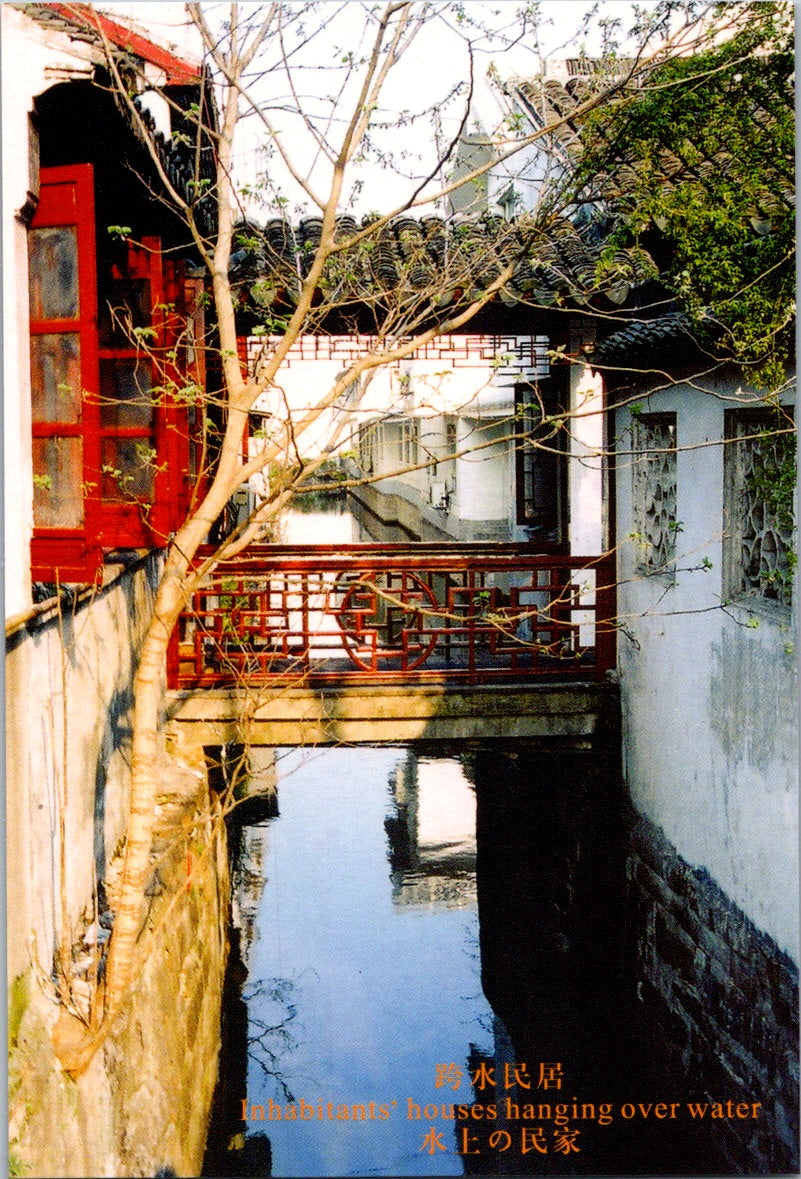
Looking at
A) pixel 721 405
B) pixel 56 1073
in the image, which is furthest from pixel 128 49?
pixel 56 1073

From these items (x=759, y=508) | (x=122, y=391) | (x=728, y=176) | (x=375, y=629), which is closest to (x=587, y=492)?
(x=375, y=629)

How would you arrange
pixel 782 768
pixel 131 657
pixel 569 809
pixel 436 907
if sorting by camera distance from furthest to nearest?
pixel 436 907 < pixel 569 809 < pixel 131 657 < pixel 782 768

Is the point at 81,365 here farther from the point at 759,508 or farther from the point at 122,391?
the point at 759,508

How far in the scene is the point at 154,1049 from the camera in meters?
6.76

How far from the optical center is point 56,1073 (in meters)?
5.16

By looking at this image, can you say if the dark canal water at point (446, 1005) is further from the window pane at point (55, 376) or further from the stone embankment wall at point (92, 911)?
the window pane at point (55, 376)

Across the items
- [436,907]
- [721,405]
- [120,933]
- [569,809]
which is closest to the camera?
[120,933]

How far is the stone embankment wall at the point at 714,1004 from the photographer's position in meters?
6.35

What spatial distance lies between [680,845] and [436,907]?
7427 mm

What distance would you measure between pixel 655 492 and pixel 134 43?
514 centimetres

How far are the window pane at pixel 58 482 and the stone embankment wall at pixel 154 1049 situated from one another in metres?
1.71

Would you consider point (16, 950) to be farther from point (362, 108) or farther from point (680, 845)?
point (680, 845)

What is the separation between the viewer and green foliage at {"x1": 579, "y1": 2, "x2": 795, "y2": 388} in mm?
6414

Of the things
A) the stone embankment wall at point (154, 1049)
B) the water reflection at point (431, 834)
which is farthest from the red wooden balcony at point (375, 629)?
the water reflection at point (431, 834)
